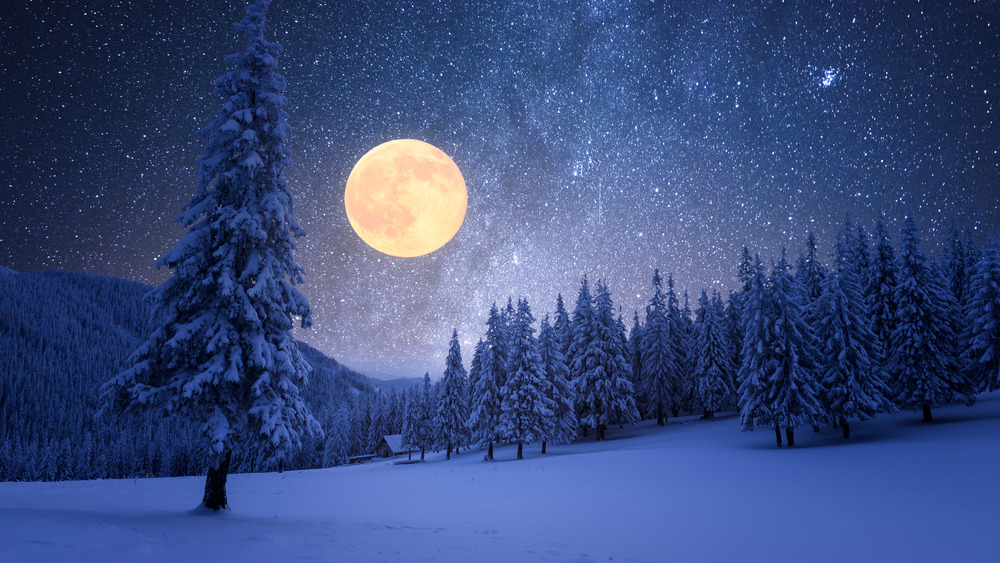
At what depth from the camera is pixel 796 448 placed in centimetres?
2975

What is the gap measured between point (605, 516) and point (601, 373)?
32976mm

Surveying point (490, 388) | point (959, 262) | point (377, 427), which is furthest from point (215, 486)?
point (377, 427)

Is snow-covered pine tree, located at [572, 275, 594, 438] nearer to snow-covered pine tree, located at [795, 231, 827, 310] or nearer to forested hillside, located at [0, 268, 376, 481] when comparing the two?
snow-covered pine tree, located at [795, 231, 827, 310]

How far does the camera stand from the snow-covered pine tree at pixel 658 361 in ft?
170

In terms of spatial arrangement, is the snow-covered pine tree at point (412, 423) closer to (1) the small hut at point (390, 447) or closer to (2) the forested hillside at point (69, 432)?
(2) the forested hillside at point (69, 432)

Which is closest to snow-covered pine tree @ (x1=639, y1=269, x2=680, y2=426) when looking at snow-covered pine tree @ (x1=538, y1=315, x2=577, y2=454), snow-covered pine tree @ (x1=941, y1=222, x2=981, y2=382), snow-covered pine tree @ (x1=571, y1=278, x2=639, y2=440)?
snow-covered pine tree @ (x1=571, y1=278, x2=639, y2=440)

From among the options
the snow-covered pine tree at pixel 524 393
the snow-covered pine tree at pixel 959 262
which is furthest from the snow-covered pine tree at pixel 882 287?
the snow-covered pine tree at pixel 524 393

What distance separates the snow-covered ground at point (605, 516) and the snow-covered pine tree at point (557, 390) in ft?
49.4

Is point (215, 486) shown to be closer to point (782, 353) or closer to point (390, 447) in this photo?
point (782, 353)

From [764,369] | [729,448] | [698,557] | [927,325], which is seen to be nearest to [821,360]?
[764,369]

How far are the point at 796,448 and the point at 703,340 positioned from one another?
22.7 m

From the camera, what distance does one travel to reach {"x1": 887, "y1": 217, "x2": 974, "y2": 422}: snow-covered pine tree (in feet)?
106

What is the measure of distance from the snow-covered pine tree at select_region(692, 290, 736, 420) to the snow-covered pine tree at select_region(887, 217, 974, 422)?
16.9 m

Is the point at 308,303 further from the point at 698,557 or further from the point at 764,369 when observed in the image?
the point at 764,369
